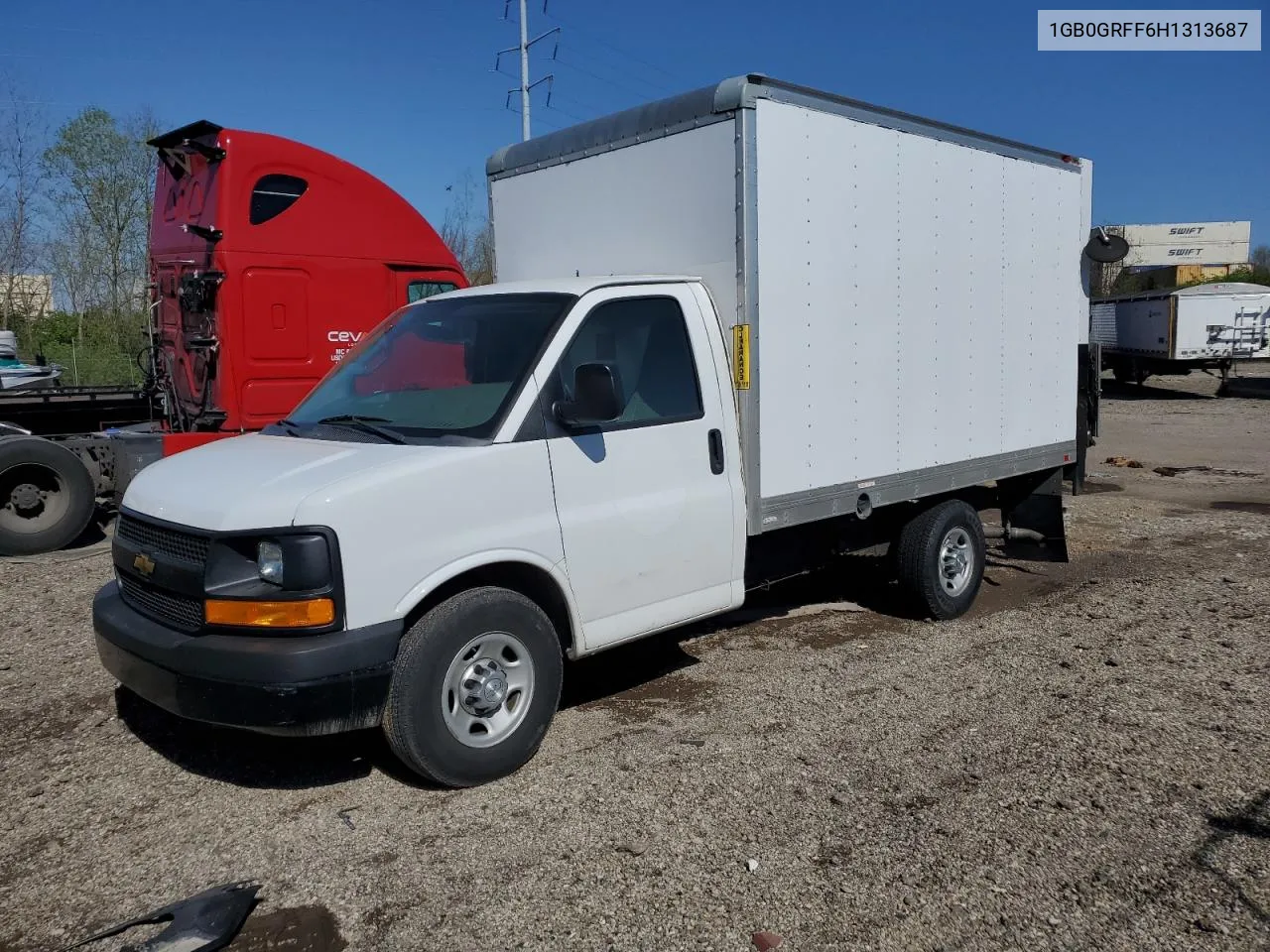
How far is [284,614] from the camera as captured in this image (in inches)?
151

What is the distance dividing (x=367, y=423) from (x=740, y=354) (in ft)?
6.10

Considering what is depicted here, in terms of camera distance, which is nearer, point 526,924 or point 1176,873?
point 526,924

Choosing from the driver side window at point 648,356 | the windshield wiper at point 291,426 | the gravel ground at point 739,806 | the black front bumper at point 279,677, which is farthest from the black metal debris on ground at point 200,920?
the driver side window at point 648,356

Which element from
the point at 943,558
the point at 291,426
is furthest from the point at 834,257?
the point at 291,426

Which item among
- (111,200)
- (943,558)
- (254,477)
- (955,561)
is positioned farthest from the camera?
(111,200)

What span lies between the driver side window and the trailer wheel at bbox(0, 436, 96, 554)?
6.49m

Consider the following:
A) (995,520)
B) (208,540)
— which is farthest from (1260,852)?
(995,520)

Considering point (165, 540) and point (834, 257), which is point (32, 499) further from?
point (834, 257)

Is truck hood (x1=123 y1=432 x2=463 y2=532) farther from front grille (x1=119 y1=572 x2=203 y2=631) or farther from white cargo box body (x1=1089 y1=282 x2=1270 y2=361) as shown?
white cargo box body (x1=1089 y1=282 x2=1270 y2=361)

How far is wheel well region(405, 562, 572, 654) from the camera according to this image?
167 inches

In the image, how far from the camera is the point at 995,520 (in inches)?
362

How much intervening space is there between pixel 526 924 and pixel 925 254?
467cm

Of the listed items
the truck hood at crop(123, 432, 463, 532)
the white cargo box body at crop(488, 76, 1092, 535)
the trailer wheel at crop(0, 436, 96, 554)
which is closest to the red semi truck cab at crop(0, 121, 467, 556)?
the trailer wheel at crop(0, 436, 96, 554)

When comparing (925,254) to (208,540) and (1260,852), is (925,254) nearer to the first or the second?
(1260,852)
